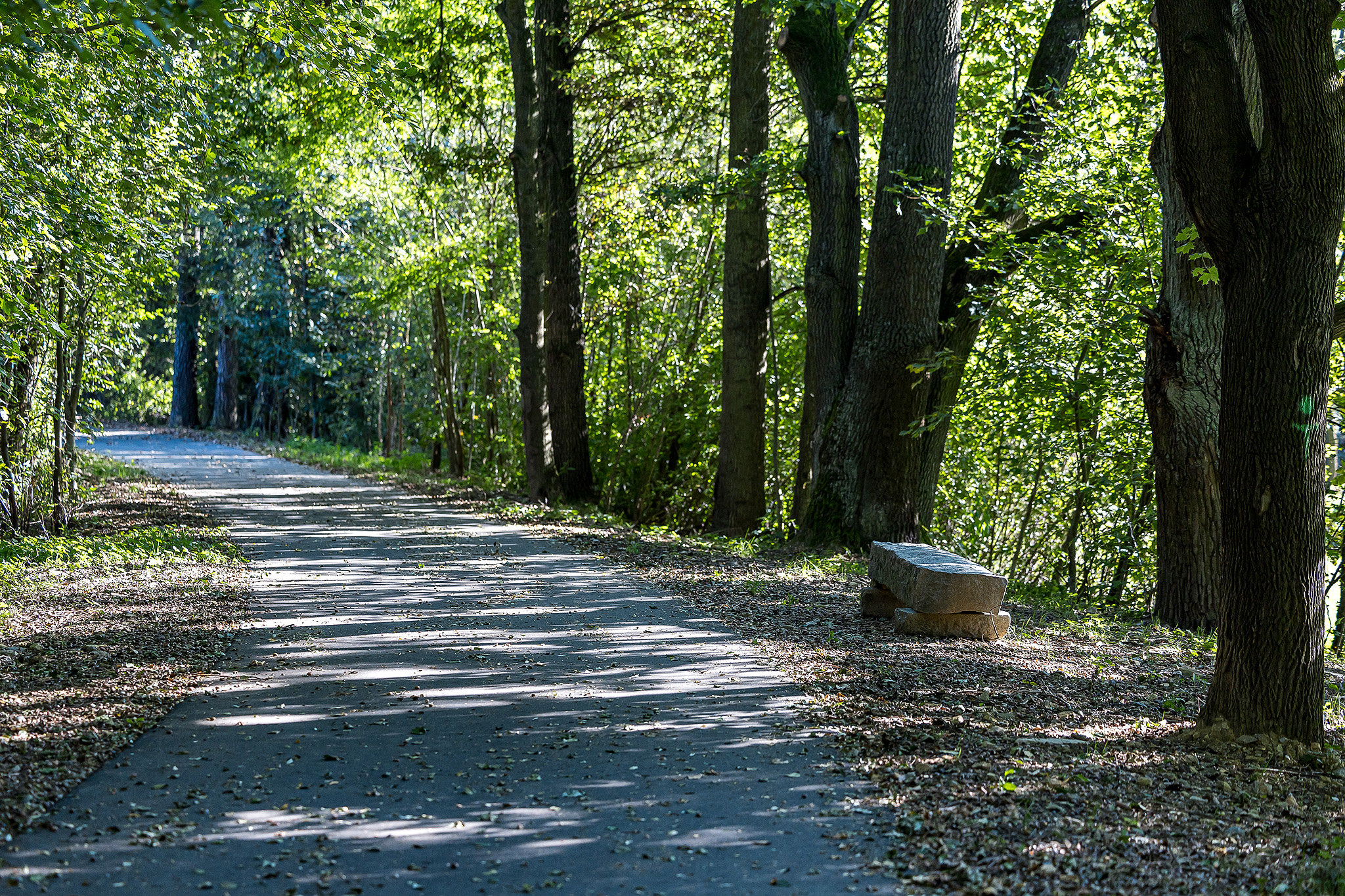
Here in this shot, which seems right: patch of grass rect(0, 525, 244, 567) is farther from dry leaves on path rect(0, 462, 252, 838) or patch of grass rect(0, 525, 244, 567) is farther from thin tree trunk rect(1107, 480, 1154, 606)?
thin tree trunk rect(1107, 480, 1154, 606)

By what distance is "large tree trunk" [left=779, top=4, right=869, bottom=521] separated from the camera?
40.9 feet

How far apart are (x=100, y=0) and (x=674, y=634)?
5734mm

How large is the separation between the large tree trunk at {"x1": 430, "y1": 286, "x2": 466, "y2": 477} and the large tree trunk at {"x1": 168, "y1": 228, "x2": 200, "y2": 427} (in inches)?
760

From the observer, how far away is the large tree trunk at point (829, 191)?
12477 mm

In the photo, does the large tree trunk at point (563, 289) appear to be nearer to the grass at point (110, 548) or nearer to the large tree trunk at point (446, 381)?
the large tree trunk at point (446, 381)

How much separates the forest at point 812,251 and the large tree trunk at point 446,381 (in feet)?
0.42

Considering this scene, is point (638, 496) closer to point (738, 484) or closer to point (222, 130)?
point (738, 484)

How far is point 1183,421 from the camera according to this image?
8945 millimetres

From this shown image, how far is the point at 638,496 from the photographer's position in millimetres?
19188

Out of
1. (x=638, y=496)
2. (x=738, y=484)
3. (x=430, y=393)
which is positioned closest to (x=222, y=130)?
(x=738, y=484)

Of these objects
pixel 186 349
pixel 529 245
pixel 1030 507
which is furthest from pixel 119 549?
pixel 186 349

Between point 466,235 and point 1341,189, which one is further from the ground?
point 466,235

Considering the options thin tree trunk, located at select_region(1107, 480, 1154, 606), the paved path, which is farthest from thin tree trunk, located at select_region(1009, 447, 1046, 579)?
the paved path

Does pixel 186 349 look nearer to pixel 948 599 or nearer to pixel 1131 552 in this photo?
pixel 1131 552
